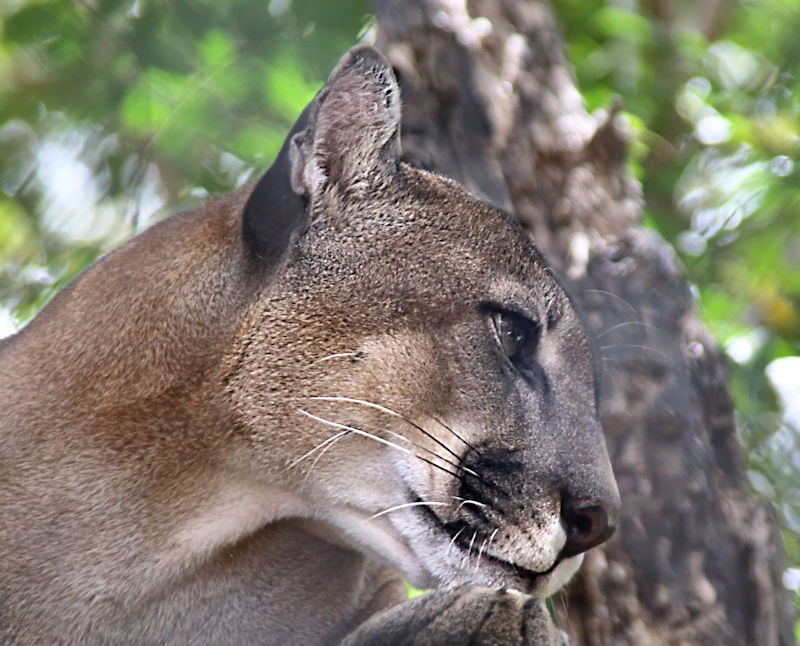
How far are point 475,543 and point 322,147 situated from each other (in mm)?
1290

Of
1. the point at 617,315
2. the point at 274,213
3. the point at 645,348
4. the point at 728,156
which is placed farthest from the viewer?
the point at 728,156

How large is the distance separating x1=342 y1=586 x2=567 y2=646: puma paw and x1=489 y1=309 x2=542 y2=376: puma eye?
0.77 meters

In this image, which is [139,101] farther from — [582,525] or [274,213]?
[582,525]

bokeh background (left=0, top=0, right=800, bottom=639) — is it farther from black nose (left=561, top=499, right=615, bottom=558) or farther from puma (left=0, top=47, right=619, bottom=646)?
black nose (left=561, top=499, right=615, bottom=558)

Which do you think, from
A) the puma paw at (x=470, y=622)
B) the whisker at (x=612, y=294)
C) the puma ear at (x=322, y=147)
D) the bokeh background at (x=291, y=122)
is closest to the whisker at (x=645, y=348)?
the whisker at (x=612, y=294)

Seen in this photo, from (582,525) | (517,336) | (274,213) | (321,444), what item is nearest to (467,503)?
(582,525)

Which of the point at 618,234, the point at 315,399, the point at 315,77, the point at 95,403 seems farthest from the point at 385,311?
the point at 618,234

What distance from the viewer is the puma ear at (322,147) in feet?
10.5

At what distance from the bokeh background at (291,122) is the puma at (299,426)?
43.1 inches

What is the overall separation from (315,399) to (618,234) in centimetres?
214

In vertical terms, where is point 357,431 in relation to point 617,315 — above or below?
above

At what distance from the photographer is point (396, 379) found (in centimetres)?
307

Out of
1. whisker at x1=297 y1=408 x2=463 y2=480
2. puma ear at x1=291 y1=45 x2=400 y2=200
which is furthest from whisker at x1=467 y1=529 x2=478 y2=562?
puma ear at x1=291 y1=45 x2=400 y2=200

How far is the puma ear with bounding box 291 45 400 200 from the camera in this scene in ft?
10.5
